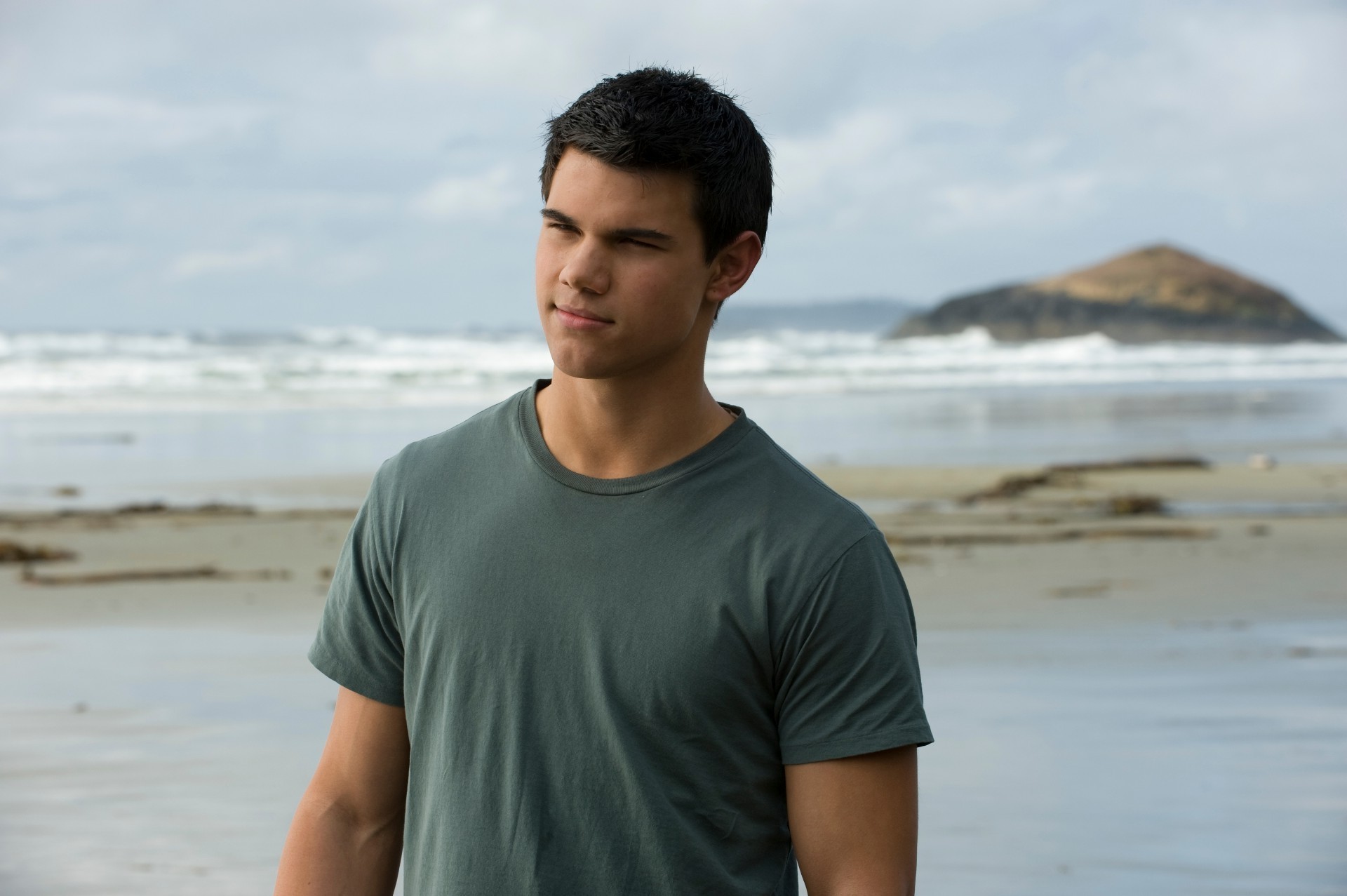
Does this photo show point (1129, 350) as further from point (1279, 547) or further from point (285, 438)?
point (1279, 547)

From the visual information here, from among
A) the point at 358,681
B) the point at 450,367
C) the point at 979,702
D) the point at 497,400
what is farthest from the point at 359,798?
the point at 450,367

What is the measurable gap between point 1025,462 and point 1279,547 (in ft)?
19.2

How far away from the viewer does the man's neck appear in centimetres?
179

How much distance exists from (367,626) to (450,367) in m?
31.5

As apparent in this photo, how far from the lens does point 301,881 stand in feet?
5.91

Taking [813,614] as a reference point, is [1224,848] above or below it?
below

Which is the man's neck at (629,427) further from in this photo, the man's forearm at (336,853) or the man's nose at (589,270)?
the man's forearm at (336,853)

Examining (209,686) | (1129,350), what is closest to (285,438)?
(209,686)

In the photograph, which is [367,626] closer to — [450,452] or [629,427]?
[450,452]

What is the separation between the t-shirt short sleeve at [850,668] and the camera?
65.3 inches

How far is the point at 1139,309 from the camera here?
5262 centimetres

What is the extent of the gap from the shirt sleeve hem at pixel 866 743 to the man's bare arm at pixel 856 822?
0.06ft

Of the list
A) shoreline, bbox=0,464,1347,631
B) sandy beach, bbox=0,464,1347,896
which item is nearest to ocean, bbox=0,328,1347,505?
shoreline, bbox=0,464,1347,631

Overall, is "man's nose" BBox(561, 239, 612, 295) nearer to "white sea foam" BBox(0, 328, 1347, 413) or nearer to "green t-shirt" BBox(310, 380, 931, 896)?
"green t-shirt" BBox(310, 380, 931, 896)
